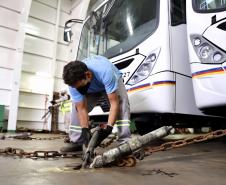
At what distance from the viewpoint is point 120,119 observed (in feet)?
8.67

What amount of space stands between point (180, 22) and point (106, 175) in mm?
2485

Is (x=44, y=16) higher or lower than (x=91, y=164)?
higher

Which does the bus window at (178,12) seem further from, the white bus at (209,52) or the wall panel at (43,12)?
the wall panel at (43,12)

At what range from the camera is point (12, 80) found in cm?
959

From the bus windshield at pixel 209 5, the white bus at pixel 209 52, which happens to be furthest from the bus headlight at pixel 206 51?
the bus windshield at pixel 209 5

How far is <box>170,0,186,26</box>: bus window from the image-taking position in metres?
3.55

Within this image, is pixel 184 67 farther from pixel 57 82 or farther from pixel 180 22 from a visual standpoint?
pixel 57 82

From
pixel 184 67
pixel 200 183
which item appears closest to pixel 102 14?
pixel 184 67

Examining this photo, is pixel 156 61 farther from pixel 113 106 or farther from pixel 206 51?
pixel 113 106

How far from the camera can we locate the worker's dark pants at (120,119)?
8.52 ft

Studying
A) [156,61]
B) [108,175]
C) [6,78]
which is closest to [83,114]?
[108,175]

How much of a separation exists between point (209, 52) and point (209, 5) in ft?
1.82

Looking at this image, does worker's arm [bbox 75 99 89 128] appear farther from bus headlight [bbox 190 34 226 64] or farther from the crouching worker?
bus headlight [bbox 190 34 226 64]

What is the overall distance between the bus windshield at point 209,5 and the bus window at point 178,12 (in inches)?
13.8
